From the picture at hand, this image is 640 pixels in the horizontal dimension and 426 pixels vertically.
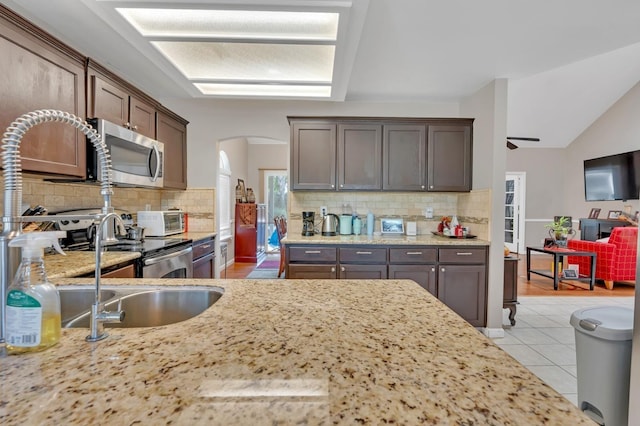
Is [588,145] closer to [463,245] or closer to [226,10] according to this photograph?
[463,245]

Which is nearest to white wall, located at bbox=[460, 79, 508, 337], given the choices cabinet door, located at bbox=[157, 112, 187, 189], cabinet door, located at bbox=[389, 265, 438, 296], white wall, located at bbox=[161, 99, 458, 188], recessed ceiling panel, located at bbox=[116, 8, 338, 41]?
cabinet door, located at bbox=[389, 265, 438, 296]

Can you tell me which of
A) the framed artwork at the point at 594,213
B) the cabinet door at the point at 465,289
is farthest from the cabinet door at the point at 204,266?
the framed artwork at the point at 594,213

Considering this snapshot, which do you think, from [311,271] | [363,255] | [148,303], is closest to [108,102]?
[148,303]

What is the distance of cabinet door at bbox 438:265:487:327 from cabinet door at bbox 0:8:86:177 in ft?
10.6

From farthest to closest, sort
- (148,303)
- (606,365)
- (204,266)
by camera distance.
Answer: (204,266) → (606,365) → (148,303)

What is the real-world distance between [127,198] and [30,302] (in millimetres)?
3078

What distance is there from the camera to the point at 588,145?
7.14m

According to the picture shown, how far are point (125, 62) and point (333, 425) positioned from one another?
348cm

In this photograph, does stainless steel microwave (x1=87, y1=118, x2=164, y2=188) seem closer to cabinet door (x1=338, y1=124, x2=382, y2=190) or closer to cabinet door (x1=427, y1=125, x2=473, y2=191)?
cabinet door (x1=338, y1=124, x2=382, y2=190)

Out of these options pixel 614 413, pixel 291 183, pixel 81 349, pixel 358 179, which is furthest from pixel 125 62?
pixel 614 413

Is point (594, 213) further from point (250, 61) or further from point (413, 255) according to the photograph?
point (250, 61)

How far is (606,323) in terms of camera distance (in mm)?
1456

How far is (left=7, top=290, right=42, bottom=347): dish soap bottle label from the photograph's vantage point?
67 cm

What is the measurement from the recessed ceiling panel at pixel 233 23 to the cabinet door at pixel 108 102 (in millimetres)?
531
